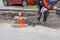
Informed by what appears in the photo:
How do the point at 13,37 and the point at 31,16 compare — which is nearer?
the point at 13,37

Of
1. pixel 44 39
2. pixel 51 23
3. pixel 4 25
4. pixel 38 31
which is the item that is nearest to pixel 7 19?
pixel 4 25

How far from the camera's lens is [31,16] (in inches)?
502

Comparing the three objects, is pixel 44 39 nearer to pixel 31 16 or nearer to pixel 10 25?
pixel 10 25

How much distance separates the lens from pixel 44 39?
8.18 metres

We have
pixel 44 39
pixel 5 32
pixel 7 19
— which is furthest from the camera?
pixel 7 19

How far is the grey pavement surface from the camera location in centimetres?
845

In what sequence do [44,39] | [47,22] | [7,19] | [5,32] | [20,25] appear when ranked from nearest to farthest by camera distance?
[44,39] → [5,32] → [20,25] → [47,22] → [7,19]

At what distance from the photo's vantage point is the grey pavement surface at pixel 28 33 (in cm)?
845

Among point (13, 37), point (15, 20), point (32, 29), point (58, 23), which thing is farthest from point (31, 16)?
point (13, 37)

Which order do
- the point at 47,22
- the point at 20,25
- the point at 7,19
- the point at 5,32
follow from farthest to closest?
the point at 7,19, the point at 47,22, the point at 20,25, the point at 5,32

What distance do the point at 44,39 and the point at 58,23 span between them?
122 inches

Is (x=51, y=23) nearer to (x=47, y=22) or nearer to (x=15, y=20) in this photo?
(x=47, y=22)

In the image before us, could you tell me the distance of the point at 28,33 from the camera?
9.20 meters

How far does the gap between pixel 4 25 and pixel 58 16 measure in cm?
311
